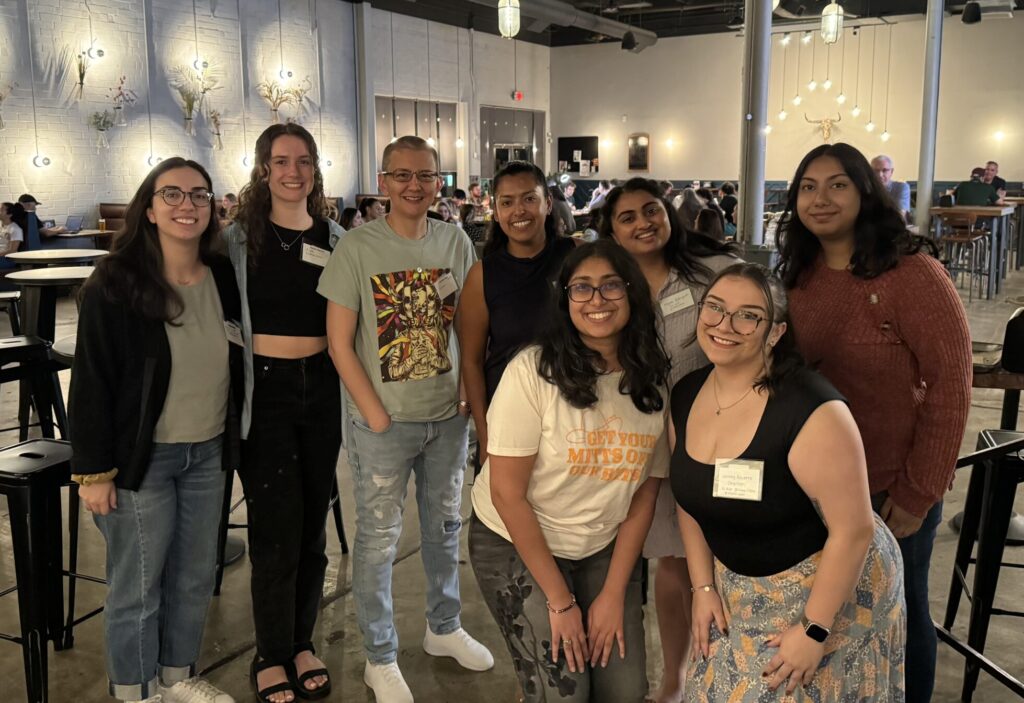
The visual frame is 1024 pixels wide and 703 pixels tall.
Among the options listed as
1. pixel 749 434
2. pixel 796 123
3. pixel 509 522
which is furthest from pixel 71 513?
pixel 796 123

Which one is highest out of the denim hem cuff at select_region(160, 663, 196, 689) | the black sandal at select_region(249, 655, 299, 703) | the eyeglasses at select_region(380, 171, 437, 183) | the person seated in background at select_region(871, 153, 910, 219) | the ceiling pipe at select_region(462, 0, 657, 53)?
the ceiling pipe at select_region(462, 0, 657, 53)

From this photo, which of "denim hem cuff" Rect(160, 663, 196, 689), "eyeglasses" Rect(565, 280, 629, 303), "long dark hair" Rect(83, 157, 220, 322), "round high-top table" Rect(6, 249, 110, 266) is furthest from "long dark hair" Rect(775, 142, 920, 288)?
"round high-top table" Rect(6, 249, 110, 266)

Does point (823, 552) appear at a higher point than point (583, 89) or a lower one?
lower

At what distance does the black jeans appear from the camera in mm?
2248

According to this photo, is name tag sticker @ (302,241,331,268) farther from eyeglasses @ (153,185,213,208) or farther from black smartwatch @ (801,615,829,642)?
black smartwatch @ (801,615,829,642)

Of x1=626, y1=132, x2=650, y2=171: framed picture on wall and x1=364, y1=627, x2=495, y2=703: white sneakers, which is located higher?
x1=626, y1=132, x2=650, y2=171: framed picture on wall

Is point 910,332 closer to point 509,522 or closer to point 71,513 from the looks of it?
point 509,522

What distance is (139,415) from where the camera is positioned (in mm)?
2008

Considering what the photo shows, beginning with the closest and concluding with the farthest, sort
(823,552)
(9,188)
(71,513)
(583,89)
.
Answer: (823,552) → (71,513) → (9,188) → (583,89)

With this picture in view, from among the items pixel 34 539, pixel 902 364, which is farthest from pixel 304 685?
pixel 902 364

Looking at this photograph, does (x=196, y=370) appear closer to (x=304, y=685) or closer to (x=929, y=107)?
(x=304, y=685)

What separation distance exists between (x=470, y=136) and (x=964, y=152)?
9.23 meters

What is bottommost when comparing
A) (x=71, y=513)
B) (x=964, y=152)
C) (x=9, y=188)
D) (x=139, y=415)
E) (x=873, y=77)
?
(x=71, y=513)

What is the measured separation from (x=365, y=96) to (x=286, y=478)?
13335 millimetres
